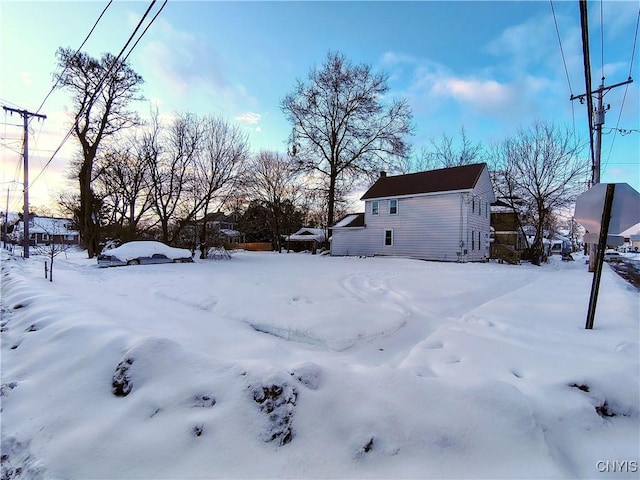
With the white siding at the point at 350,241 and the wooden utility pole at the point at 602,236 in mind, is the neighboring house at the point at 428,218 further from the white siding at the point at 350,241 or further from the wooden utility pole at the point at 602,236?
the wooden utility pole at the point at 602,236

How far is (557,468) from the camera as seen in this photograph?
207 cm

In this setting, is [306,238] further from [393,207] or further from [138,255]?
[138,255]

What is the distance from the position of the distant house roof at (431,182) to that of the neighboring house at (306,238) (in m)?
11.1

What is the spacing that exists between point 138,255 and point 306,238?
21.8 m

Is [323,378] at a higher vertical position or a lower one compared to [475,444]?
higher

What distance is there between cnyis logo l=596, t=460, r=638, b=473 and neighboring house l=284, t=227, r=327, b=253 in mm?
30252

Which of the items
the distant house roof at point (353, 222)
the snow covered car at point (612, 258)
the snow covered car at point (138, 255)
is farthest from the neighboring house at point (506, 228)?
the snow covered car at point (138, 255)

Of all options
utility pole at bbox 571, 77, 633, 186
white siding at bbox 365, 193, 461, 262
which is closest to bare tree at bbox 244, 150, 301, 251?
white siding at bbox 365, 193, 461, 262

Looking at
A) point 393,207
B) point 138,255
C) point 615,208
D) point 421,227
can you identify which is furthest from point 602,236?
point 393,207

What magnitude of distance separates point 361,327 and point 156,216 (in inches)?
850

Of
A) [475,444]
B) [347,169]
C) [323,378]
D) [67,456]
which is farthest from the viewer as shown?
[347,169]

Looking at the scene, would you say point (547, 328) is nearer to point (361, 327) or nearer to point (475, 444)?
point (361, 327)

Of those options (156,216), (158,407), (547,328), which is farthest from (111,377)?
(156,216)

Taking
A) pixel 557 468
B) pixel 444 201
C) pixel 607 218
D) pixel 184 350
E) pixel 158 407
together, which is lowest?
pixel 557 468
